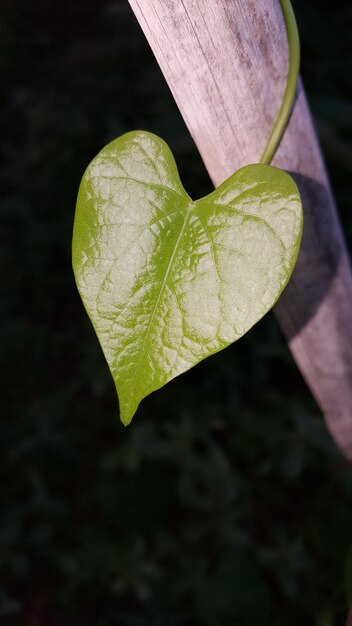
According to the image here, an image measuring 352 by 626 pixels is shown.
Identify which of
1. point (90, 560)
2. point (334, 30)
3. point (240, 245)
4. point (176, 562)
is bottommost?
point (176, 562)

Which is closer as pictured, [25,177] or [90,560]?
[90,560]

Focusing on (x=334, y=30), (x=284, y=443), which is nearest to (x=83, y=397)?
(x=284, y=443)

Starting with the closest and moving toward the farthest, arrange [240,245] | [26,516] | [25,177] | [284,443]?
[240,245]
[284,443]
[26,516]
[25,177]

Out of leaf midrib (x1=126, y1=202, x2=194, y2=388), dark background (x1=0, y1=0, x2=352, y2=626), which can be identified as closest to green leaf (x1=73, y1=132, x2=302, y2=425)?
leaf midrib (x1=126, y1=202, x2=194, y2=388)

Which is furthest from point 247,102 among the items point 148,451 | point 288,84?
point 148,451

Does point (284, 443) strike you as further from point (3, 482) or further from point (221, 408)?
point (3, 482)

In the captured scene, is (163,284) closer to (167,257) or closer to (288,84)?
(167,257)

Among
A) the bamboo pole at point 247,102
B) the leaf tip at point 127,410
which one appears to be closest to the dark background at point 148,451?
the bamboo pole at point 247,102

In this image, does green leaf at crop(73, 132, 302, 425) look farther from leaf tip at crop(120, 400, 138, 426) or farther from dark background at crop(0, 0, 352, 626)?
dark background at crop(0, 0, 352, 626)
